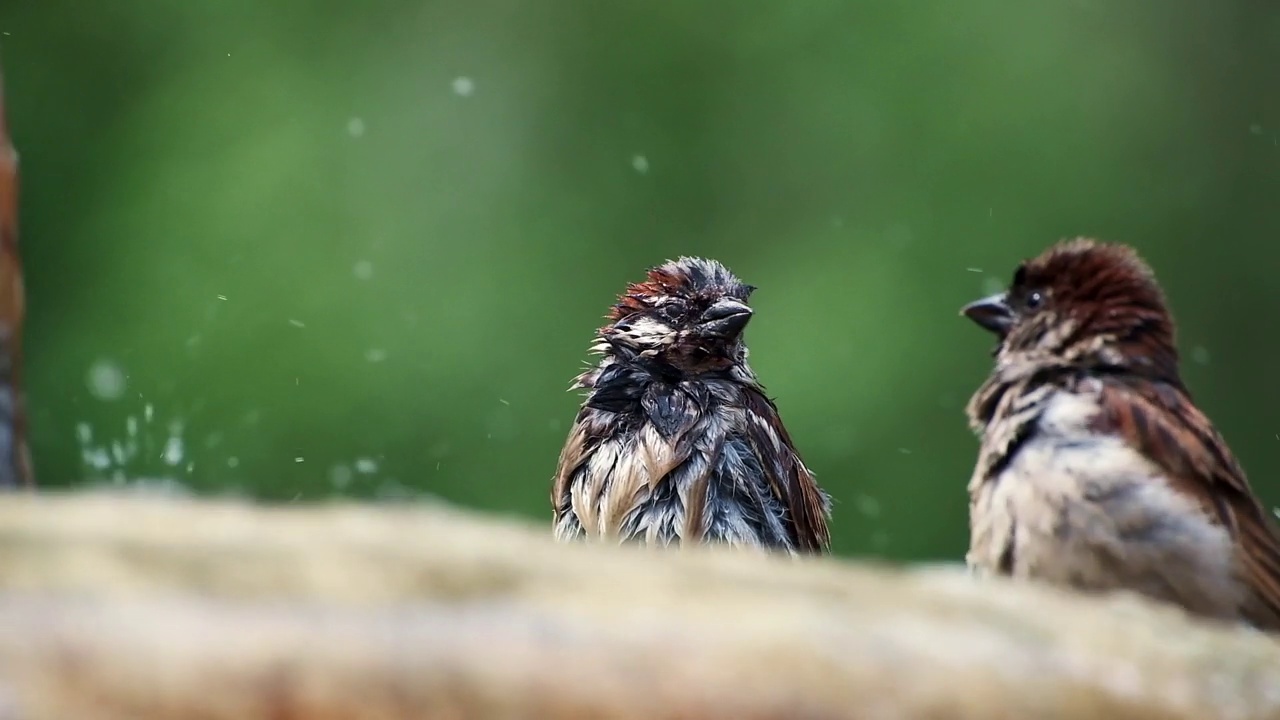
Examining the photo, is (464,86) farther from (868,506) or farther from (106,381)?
(868,506)

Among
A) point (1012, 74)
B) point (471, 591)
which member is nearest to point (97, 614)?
point (471, 591)

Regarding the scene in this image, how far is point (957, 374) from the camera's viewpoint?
911 cm

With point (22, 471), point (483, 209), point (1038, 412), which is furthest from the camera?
point (483, 209)

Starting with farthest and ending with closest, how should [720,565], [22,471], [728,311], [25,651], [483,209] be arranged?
[483,209], [728,311], [22,471], [720,565], [25,651]

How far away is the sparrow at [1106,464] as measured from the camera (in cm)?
373

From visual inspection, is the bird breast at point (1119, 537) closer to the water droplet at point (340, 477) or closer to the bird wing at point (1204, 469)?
the bird wing at point (1204, 469)

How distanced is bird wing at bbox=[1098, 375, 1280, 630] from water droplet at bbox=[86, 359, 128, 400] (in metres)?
6.51

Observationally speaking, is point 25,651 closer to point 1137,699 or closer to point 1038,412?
point 1137,699

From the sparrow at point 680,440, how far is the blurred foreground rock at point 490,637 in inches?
97.9

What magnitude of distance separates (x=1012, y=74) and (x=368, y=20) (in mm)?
3872

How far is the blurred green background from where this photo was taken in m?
9.21

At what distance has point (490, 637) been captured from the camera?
221cm

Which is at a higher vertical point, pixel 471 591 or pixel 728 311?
pixel 728 311

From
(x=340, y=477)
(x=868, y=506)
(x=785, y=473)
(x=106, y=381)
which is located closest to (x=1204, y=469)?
(x=785, y=473)
